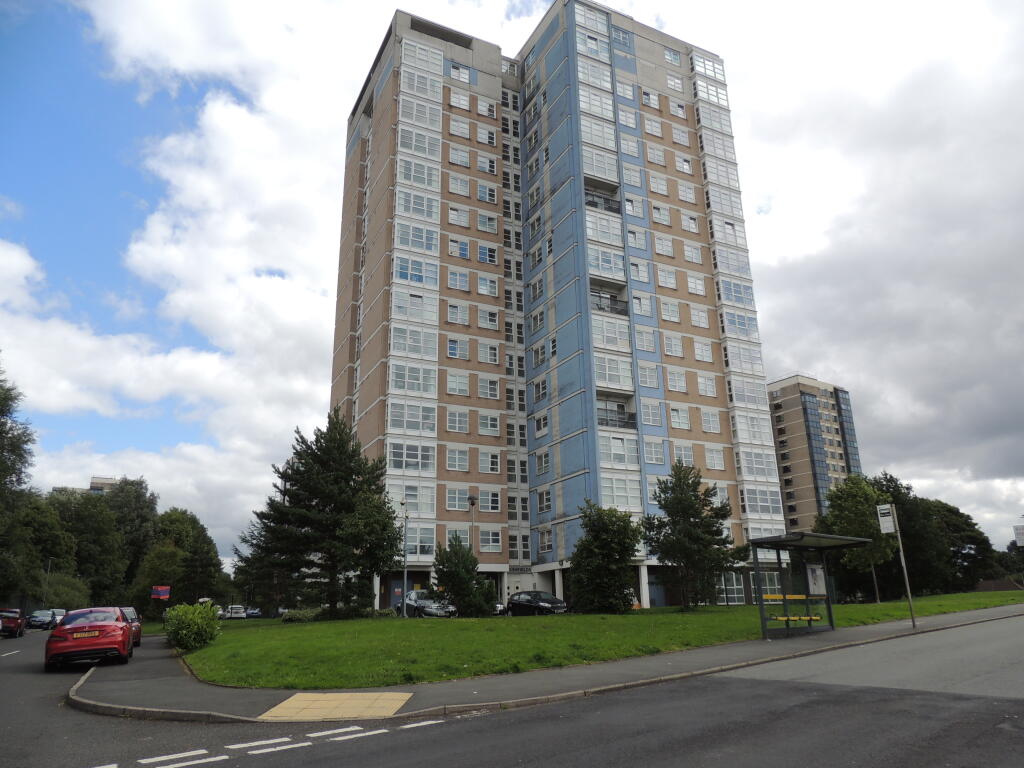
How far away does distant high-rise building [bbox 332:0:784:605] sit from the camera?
52.6m

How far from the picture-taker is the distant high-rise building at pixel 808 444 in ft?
435

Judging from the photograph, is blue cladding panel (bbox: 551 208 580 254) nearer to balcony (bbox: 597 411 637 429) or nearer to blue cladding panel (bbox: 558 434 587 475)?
blue cladding panel (bbox: 558 434 587 475)

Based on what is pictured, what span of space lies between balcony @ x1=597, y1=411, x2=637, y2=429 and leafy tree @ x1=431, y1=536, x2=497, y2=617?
1978 centimetres

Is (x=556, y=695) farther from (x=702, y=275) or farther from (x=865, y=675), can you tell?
(x=702, y=275)

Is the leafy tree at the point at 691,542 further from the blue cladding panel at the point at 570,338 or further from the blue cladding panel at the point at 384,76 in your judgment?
the blue cladding panel at the point at 384,76

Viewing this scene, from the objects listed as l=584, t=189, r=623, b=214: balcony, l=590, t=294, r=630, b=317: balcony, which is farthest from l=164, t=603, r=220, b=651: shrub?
l=584, t=189, r=623, b=214: balcony

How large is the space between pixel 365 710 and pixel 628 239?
4997 cm

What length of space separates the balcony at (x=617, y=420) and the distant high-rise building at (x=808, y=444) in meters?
88.8

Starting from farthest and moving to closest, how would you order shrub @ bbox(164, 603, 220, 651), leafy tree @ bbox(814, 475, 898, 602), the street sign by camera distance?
leafy tree @ bbox(814, 475, 898, 602), the street sign, shrub @ bbox(164, 603, 220, 651)

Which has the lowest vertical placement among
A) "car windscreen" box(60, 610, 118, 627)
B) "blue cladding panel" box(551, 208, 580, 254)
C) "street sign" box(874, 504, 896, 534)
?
"car windscreen" box(60, 610, 118, 627)

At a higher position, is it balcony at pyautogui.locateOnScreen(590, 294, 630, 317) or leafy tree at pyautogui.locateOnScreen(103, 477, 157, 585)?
balcony at pyautogui.locateOnScreen(590, 294, 630, 317)

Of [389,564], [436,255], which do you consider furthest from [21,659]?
[436,255]

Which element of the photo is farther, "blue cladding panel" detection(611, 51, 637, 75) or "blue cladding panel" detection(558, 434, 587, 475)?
"blue cladding panel" detection(611, 51, 637, 75)

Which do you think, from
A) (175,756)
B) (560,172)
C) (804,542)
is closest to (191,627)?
(175,756)
